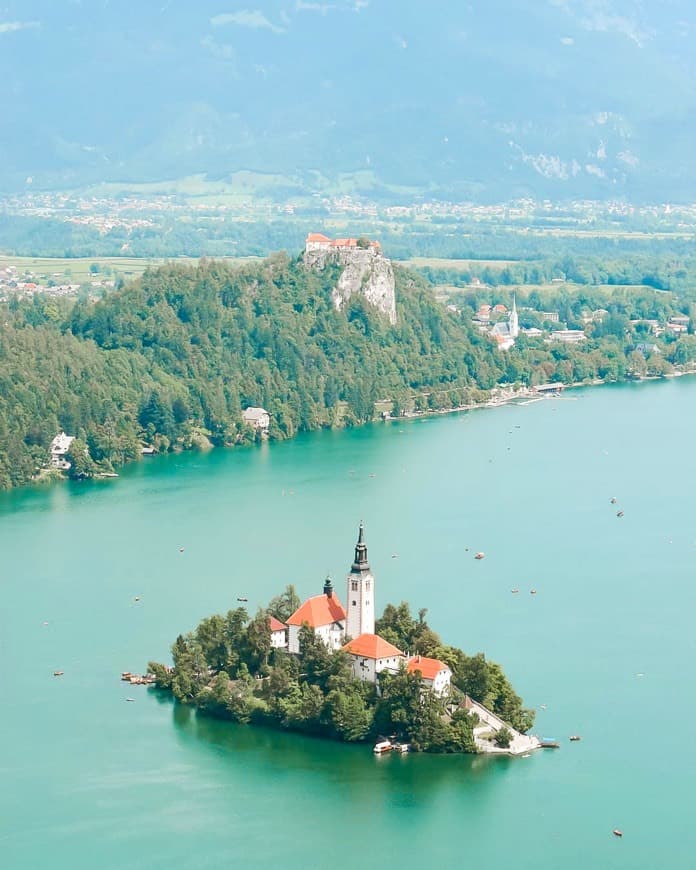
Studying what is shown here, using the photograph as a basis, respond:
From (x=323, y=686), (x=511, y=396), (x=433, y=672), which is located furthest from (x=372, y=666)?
(x=511, y=396)

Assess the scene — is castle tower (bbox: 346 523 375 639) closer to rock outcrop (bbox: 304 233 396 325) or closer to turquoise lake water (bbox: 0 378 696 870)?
turquoise lake water (bbox: 0 378 696 870)

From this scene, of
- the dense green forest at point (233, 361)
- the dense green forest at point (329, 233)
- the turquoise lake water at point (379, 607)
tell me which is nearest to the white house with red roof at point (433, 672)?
the turquoise lake water at point (379, 607)

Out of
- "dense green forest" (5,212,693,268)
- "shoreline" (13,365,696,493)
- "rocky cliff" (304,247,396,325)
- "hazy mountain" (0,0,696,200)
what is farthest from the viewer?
"hazy mountain" (0,0,696,200)

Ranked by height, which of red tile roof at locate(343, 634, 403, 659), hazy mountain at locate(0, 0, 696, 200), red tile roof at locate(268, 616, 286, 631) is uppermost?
hazy mountain at locate(0, 0, 696, 200)

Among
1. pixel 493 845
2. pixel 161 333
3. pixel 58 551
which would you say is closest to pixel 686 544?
pixel 58 551

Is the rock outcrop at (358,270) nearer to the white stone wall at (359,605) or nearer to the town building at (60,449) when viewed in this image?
the town building at (60,449)

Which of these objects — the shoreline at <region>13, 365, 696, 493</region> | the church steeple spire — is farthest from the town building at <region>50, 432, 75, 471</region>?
the church steeple spire

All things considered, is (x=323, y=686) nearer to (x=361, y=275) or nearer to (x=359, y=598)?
(x=359, y=598)
